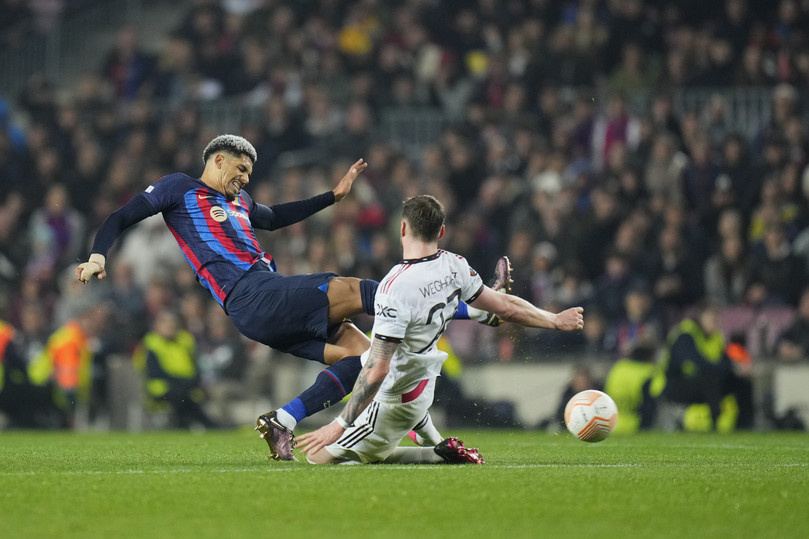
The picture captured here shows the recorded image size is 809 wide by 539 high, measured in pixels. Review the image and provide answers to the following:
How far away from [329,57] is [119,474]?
12110 mm

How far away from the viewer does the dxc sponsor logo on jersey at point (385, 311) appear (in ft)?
20.5

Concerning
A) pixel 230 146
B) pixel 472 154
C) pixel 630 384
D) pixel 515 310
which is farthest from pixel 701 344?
pixel 230 146

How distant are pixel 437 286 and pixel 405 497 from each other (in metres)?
1.49

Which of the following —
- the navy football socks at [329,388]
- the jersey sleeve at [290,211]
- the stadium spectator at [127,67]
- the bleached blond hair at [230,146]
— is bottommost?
the navy football socks at [329,388]

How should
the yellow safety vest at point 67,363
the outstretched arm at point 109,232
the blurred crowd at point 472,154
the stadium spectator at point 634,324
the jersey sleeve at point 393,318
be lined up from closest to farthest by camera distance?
the jersey sleeve at point 393,318, the outstretched arm at point 109,232, the stadium spectator at point 634,324, the blurred crowd at point 472,154, the yellow safety vest at point 67,363

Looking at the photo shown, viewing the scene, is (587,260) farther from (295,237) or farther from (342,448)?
(342,448)

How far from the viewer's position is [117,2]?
20109 mm

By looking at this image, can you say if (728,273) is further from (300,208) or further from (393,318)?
(393,318)

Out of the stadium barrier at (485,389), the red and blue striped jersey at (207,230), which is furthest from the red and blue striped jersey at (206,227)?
the stadium barrier at (485,389)

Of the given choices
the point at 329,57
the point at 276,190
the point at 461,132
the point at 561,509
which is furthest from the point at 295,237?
the point at 561,509

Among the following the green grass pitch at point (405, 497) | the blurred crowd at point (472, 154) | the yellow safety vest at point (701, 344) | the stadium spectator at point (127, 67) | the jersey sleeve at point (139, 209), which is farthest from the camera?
the stadium spectator at point (127, 67)

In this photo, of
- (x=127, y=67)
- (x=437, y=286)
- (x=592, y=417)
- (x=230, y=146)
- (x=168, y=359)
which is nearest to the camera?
(x=437, y=286)

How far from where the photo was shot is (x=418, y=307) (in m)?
6.32

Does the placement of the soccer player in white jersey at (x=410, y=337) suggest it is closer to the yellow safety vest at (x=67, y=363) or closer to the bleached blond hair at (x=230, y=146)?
the bleached blond hair at (x=230, y=146)
